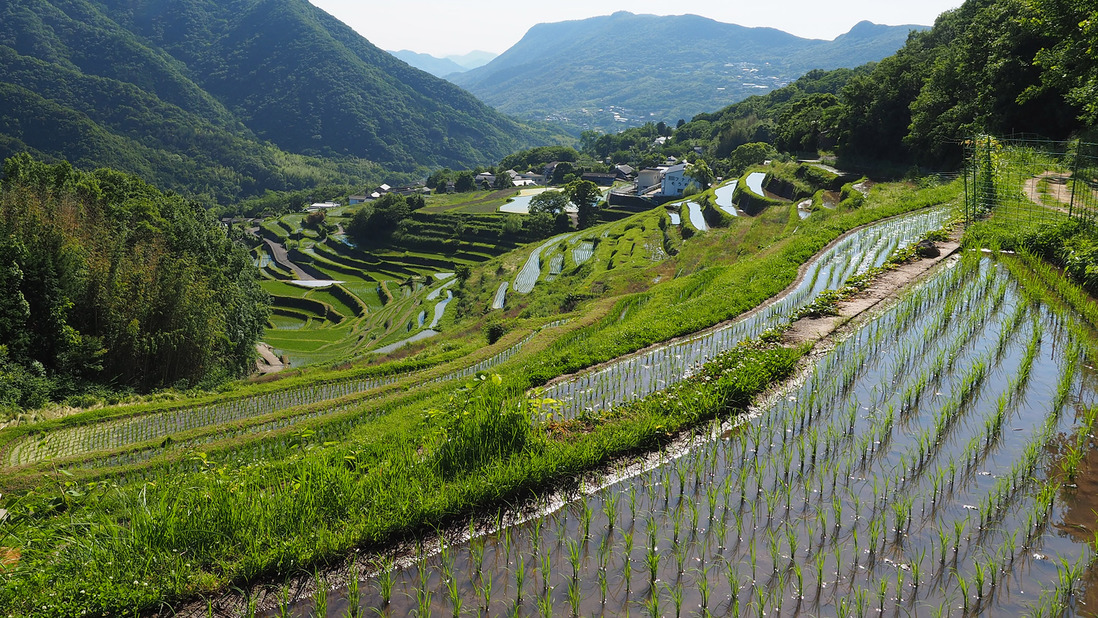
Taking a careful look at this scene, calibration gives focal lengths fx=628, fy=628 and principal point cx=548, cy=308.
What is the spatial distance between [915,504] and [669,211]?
59.7m

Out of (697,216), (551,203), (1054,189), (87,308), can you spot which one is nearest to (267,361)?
(87,308)

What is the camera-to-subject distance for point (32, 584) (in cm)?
486

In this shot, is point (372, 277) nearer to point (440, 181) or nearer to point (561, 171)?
point (561, 171)

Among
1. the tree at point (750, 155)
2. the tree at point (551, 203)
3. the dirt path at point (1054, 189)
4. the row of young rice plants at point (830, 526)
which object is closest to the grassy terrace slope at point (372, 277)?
the tree at point (551, 203)

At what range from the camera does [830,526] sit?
5.44 meters

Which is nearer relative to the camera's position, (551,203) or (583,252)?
(583,252)

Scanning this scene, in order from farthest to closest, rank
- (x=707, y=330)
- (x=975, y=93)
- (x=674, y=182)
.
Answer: (x=674, y=182) < (x=975, y=93) < (x=707, y=330)

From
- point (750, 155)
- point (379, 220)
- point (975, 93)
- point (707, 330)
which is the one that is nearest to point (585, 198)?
point (750, 155)

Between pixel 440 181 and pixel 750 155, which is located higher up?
pixel 750 155

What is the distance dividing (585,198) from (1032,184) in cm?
6865

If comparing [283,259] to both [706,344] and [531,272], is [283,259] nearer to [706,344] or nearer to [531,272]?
[531,272]

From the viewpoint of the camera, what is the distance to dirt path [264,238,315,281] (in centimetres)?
8206

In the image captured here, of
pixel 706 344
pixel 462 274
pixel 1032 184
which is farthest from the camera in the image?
pixel 462 274

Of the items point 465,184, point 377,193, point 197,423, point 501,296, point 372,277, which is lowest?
point 372,277
